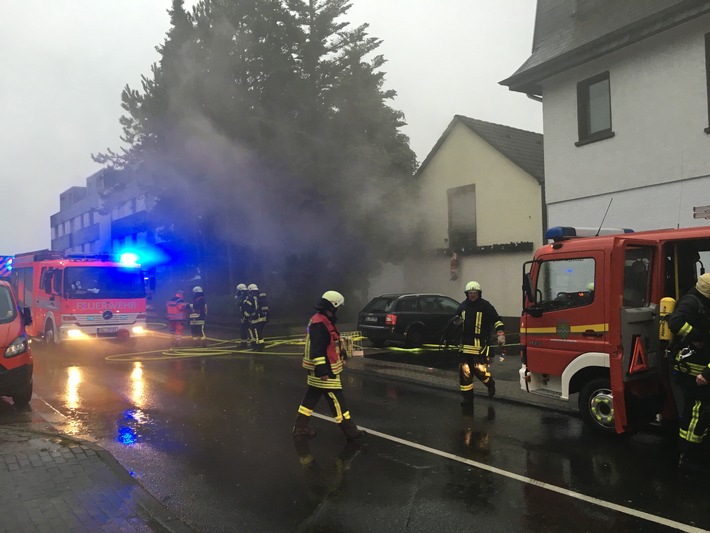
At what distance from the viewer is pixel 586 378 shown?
5812mm

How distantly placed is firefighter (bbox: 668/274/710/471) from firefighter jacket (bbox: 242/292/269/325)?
9.69 meters

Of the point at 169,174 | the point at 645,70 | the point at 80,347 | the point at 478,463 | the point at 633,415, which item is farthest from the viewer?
the point at 169,174

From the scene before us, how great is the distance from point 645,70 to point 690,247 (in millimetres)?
6741

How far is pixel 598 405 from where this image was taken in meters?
5.54

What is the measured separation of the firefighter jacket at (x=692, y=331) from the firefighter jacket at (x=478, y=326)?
255 cm

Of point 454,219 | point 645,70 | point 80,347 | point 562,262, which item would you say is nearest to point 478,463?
point 562,262

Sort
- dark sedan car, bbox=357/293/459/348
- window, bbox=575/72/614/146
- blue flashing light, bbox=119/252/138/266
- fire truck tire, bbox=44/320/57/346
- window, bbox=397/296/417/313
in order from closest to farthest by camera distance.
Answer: window, bbox=575/72/614/146, dark sedan car, bbox=357/293/459/348, window, bbox=397/296/417/313, fire truck tire, bbox=44/320/57/346, blue flashing light, bbox=119/252/138/266

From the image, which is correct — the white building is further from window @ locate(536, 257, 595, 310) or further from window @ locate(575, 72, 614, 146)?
window @ locate(536, 257, 595, 310)

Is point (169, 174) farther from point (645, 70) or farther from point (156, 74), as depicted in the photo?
point (645, 70)

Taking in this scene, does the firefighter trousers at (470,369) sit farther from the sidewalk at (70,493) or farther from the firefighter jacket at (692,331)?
the sidewalk at (70,493)

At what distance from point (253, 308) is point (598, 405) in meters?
8.76

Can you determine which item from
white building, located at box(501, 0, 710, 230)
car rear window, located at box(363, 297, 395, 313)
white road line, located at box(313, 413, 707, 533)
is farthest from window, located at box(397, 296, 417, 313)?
white road line, located at box(313, 413, 707, 533)

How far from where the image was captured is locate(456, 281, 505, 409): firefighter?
6929 mm

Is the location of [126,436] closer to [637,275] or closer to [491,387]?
[491,387]
